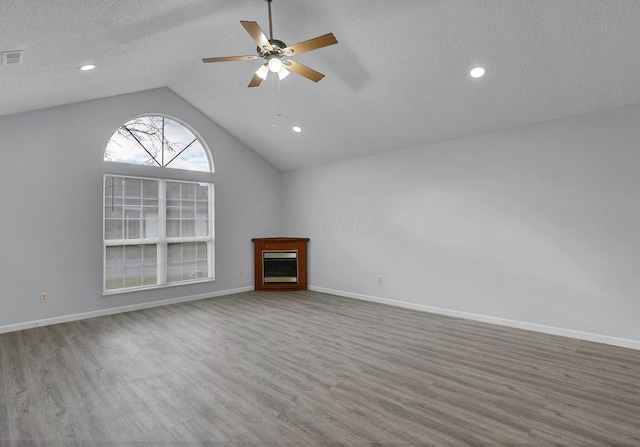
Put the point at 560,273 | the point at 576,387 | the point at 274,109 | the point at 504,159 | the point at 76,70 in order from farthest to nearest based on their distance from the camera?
1. the point at 274,109
2. the point at 504,159
3. the point at 560,273
4. the point at 76,70
5. the point at 576,387

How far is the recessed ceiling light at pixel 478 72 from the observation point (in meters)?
3.44

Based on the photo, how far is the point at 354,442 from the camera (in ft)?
6.34

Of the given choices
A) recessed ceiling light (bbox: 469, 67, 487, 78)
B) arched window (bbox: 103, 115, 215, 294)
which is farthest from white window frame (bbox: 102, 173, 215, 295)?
recessed ceiling light (bbox: 469, 67, 487, 78)

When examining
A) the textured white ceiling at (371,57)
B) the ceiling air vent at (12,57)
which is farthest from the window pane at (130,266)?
the ceiling air vent at (12,57)

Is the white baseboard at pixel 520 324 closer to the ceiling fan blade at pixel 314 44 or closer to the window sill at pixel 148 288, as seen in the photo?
the window sill at pixel 148 288

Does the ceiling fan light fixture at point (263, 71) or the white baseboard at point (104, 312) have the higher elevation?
the ceiling fan light fixture at point (263, 71)

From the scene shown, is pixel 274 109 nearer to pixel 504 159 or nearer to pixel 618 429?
Answer: pixel 504 159

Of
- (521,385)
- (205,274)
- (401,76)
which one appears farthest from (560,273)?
(205,274)

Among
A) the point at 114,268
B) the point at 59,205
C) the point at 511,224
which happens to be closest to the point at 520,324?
the point at 511,224

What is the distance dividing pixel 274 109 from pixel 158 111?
1921 mm

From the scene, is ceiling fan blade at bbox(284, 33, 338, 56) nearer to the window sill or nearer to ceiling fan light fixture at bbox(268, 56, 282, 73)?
ceiling fan light fixture at bbox(268, 56, 282, 73)

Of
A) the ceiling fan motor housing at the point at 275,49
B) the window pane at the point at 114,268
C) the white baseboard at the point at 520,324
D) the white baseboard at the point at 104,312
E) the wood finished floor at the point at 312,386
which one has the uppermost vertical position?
the ceiling fan motor housing at the point at 275,49

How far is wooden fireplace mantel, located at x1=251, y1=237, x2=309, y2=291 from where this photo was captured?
6426mm

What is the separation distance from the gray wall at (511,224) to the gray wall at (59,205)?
135 inches
